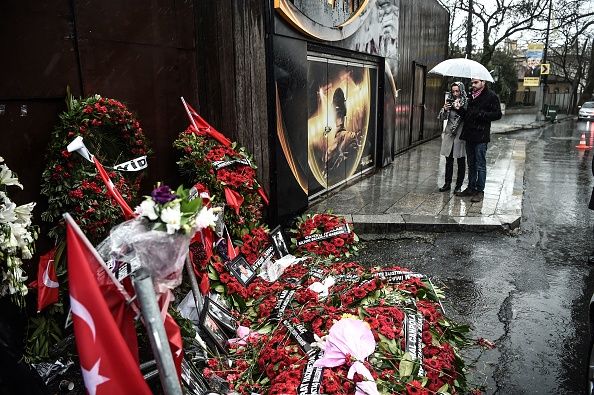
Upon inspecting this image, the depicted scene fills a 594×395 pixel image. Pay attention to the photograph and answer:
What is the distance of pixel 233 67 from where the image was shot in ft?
17.2

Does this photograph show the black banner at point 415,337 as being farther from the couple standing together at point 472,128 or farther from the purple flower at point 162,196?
the couple standing together at point 472,128

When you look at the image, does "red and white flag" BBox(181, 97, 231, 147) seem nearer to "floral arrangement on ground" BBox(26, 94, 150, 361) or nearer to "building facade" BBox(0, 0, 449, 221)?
"building facade" BBox(0, 0, 449, 221)

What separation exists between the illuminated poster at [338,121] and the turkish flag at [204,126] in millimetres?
2446

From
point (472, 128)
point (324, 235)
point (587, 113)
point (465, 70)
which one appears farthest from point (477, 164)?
point (587, 113)

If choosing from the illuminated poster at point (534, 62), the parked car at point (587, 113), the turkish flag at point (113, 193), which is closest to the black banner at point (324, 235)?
the turkish flag at point (113, 193)

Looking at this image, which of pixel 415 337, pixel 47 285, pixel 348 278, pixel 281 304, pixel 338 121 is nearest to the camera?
pixel 415 337

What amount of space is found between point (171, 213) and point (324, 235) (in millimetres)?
3417

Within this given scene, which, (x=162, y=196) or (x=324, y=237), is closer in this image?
(x=162, y=196)

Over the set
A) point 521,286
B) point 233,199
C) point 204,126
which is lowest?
point 521,286

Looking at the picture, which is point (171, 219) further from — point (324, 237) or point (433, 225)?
point (433, 225)

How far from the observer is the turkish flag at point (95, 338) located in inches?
82.0

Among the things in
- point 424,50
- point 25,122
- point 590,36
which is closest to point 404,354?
point 25,122

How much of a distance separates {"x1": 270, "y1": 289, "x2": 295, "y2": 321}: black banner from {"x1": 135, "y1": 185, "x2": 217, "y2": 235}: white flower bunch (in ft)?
4.70

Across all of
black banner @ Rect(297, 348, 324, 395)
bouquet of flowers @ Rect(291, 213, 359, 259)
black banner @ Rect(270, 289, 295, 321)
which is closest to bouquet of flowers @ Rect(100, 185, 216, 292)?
black banner @ Rect(297, 348, 324, 395)
